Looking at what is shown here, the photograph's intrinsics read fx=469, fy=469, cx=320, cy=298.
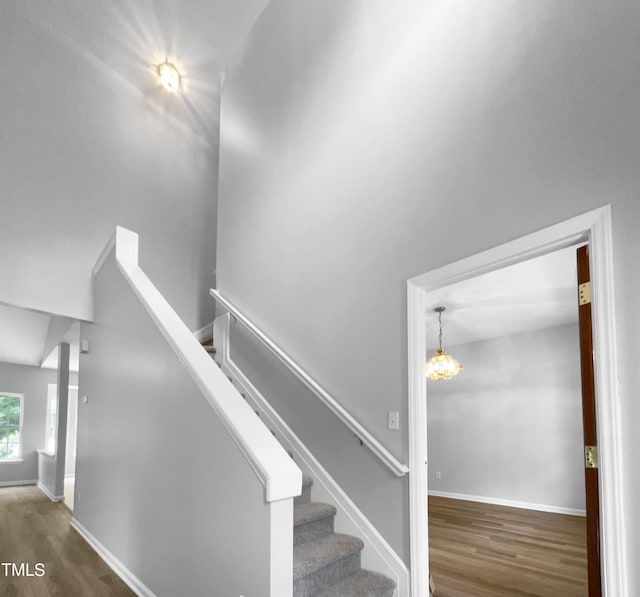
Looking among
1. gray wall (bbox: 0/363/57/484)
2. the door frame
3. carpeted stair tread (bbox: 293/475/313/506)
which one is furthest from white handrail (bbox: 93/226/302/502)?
gray wall (bbox: 0/363/57/484)

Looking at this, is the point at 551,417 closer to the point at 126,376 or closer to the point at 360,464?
the point at 360,464

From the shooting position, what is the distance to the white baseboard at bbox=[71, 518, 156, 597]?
2.77 metres

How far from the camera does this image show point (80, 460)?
4453 mm

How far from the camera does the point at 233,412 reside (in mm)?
2037

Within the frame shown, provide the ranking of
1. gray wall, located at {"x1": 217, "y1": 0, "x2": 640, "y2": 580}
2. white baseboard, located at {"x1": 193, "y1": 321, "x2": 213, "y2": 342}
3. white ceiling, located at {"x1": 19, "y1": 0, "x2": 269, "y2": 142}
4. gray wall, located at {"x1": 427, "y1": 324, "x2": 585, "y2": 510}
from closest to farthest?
gray wall, located at {"x1": 217, "y1": 0, "x2": 640, "y2": 580} < white ceiling, located at {"x1": 19, "y1": 0, "x2": 269, "y2": 142} < white baseboard, located at {"x1": 193, "y1": 321, "x2": 213, "y2": 342} < gray wall, located at {"x1": 427, "y1": 324, "x2": 585, "y2": 510}

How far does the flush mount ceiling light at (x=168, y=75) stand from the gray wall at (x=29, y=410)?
718 centimetres

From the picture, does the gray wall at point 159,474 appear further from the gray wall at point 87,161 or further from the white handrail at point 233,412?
the gray wall at point 87,161

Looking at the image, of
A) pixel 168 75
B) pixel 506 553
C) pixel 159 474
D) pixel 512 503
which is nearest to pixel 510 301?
pixel 506 553

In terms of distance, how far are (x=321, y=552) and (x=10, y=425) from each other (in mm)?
9416

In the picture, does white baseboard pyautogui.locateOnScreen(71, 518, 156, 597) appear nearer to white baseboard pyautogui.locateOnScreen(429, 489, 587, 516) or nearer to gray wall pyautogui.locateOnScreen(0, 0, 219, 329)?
gray wall pyautogui.locateOnScreen(0, 0, 219, 329)

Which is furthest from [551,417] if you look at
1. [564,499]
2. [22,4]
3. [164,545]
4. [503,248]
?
[22,4]

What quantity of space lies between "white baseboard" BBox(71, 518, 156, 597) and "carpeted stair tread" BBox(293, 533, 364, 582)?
90 centimetres

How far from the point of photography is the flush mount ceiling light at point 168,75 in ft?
17.9

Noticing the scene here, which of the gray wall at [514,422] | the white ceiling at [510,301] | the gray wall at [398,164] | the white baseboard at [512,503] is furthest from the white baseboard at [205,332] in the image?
the white baseboard at [512,503]
